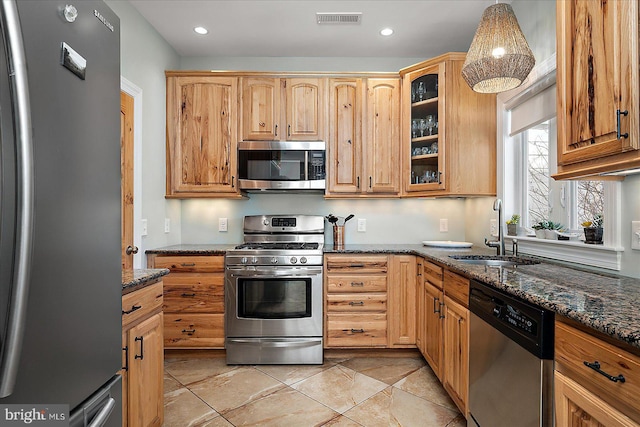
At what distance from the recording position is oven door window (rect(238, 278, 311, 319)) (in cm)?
293

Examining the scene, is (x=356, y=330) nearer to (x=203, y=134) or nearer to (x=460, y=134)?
(x=460, y=134)

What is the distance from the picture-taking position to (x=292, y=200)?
358 cm

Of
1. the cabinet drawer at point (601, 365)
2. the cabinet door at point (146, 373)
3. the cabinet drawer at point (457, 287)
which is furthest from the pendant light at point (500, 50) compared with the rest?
the cabinet door at point (146, 373)

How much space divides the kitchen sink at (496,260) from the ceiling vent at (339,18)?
1.98 meters

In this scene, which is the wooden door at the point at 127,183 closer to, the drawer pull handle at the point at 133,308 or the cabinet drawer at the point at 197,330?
the cabinet drawer at the point at 197,330

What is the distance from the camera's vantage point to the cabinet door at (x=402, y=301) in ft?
9.84

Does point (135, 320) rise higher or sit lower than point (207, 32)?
lower

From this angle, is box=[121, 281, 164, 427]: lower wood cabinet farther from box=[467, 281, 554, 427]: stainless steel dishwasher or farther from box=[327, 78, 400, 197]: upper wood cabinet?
box=[327, 78, 400, 197]: upper wood cabinet

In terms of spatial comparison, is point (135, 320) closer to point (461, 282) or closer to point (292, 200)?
point (461, 282)

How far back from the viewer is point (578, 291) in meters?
1.36

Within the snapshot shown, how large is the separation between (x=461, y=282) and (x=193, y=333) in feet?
7.07

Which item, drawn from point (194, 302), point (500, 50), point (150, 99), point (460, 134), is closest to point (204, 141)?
point (150, 99)

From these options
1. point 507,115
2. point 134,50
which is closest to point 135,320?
point 134,50

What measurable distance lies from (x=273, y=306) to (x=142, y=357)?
137 cm
